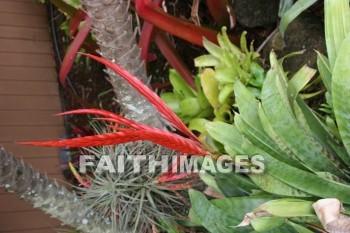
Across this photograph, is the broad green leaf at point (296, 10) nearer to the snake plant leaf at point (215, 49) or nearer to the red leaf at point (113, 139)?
the snake plant leaf at point (215, 49)

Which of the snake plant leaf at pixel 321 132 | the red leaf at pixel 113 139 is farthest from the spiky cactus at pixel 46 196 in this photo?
the snake plant leaf at pixel 321 132

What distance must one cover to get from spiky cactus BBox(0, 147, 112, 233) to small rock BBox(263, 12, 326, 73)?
794 mm

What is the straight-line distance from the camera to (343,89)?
96 cm

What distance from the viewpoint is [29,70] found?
2.65 meters

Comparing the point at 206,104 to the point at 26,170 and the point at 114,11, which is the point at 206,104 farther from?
the point at 26,170

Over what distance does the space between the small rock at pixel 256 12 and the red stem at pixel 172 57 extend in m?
0.28

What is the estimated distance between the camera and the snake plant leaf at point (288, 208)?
3.13ft

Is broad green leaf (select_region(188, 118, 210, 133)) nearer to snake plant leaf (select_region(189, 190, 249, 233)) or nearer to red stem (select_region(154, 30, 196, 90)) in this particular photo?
red stem (select_region(154, 30, 196, 90))

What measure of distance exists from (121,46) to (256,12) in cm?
55

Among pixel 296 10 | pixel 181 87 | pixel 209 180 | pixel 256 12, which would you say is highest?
pixel 256 12

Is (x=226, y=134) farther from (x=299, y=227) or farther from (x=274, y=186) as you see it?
(x=299, y=227)

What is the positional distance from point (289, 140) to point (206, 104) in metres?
0.61

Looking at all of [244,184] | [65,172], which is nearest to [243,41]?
[244,184]

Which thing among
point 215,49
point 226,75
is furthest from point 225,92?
point 215,49
